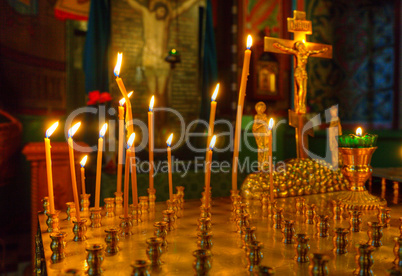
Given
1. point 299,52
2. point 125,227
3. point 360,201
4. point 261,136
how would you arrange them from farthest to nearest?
point 299,52 < point 261,136 < point 360,201 < point 125,227

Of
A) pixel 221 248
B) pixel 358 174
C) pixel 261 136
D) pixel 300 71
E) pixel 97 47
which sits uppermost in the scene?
pixel 97 47

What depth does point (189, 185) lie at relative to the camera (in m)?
3.01

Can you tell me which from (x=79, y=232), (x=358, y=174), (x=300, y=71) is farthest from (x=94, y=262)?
(x=300, y=71)

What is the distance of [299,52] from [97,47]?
2623mm

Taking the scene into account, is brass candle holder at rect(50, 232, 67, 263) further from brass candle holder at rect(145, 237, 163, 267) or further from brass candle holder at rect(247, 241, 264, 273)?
brass candle holder at rect(247, 241, 264, 273)

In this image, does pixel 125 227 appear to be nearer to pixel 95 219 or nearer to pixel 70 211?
pixel 95 219

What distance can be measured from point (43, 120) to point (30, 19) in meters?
1.15

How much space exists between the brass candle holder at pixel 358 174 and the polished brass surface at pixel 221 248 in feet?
0.14

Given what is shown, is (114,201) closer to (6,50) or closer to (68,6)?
(6,50)

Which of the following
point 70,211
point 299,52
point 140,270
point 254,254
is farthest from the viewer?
point 299,52

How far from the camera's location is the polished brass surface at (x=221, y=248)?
0.66 metres

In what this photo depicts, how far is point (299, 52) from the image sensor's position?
1.80m

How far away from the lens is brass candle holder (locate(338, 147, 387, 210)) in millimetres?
1121

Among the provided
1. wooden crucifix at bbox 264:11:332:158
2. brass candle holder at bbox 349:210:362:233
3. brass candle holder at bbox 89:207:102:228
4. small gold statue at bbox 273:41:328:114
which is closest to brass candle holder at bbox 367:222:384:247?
brass candle holder at bbox 349:210:362:233
